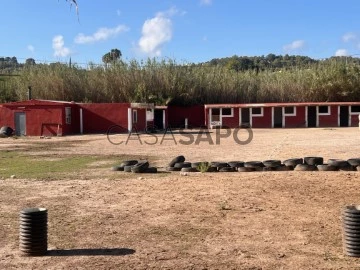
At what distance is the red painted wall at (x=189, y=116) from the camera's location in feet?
168

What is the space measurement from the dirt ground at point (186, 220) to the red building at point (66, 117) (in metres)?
25.1

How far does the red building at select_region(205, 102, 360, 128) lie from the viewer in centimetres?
4797

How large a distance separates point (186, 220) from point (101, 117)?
1388 inches

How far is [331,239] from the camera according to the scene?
754cm

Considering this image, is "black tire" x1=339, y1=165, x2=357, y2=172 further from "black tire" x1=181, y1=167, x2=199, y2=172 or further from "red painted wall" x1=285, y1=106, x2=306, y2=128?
"red painted wall" x1=285, y1=106, x2=306, y2=128

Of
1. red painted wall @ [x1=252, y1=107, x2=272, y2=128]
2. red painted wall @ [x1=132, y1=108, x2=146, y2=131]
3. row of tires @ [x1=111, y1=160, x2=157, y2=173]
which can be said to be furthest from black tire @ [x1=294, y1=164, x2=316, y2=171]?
red painted wall @ [x1=252, y1=107, x2=272, y2=128]

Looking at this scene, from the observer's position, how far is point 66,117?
4053cm

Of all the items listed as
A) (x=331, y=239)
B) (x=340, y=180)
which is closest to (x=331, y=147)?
(x=340, y=180)

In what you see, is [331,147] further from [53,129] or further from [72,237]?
[53,129]

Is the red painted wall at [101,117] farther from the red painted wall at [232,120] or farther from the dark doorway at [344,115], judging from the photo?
the dark doorway at [344,115]

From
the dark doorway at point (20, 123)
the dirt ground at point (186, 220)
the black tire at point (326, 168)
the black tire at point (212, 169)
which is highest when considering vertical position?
the dark doorway at point (20, 123)

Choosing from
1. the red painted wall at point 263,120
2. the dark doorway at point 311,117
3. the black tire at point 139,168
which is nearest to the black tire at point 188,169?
the black tire at point 139,168

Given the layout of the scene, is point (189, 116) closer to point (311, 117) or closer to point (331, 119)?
point (311, 117)

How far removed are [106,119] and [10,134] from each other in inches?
314
